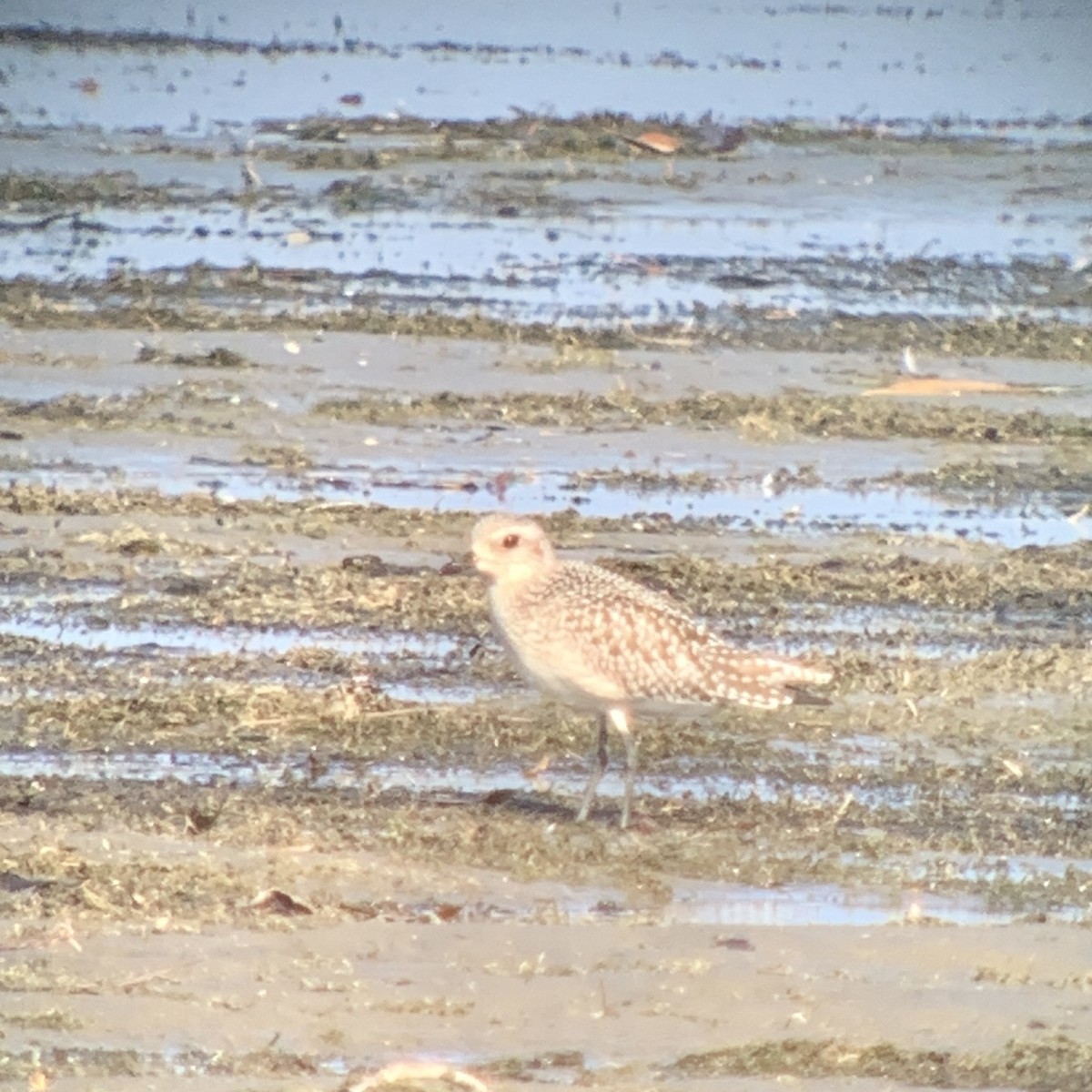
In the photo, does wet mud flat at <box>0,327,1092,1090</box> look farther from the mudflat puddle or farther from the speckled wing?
the speckled wing

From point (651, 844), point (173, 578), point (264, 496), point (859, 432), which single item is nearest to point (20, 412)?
point (264, 496)

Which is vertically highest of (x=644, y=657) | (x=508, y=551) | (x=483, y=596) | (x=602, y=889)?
(x=508, y=551)

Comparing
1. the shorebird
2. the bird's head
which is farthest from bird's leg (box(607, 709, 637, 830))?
the bird's head

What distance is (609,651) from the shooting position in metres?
7.92

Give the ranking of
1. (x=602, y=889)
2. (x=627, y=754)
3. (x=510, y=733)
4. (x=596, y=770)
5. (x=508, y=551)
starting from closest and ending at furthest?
(x=602, y=889)
(x=596, y=770)
(x=627, y=754)
(x=508, y=551)
(x=510, y=733)

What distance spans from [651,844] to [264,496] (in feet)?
12.0

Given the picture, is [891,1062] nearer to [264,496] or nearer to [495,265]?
[264,496]

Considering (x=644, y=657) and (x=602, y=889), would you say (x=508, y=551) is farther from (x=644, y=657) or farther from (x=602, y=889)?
(x=602, y=889)

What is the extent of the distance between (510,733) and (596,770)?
58 centimetres

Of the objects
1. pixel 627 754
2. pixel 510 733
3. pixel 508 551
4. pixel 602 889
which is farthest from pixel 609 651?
pixel 602 889

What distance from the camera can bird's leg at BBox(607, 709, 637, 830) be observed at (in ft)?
25.2

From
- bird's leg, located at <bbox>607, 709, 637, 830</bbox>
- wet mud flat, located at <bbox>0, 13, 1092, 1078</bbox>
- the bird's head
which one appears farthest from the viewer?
the bird's head

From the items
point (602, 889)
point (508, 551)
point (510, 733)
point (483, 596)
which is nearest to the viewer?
point (602, 889)

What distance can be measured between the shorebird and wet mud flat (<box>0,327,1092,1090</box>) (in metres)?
0.26
